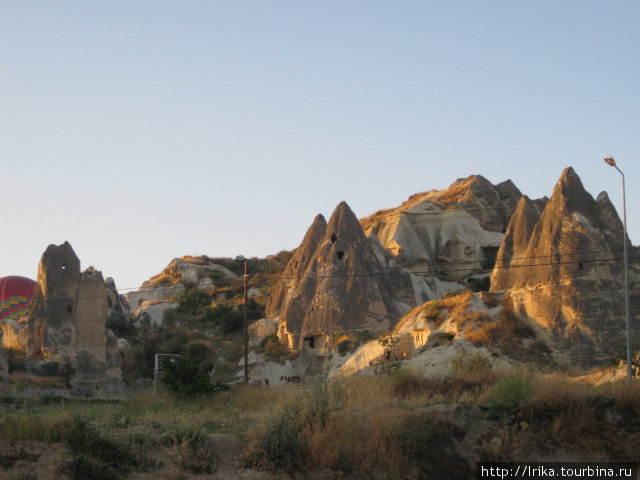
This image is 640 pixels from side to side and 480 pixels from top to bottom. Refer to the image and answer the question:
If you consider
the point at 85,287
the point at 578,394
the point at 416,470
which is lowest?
the point at 416,470

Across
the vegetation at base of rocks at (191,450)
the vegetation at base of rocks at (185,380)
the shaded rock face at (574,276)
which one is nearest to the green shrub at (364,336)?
the shaded rock face at (574,276)

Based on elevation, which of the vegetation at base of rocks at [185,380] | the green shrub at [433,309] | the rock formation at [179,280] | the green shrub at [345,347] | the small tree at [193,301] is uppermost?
the rock formation at [179,280]

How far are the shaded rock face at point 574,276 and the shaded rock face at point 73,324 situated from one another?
18.3 metres

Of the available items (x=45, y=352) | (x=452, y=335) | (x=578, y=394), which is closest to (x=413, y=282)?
(x=452, y=335)

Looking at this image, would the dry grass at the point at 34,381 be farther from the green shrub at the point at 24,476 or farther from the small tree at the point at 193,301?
the small tree at the point at 193,301

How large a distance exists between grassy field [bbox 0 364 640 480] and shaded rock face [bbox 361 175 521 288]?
34.6 metres

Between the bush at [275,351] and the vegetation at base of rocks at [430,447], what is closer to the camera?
the vegetation at base of rocks at [430,447]

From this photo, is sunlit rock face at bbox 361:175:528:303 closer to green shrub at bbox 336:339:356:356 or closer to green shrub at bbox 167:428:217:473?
green shrub at bbox 336:339:356:356

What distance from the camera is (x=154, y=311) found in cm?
5812

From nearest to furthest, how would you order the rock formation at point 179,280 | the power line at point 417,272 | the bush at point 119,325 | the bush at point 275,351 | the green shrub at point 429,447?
1. the green shrub at point 429,447
2. the power line at point 417,272
3. the bush at point 275,351
4. the bush at point 119,325
5. the rock formation at point 179,280

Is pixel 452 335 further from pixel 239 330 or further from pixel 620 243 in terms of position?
pixel 239 330

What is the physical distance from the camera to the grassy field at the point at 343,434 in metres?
14.2

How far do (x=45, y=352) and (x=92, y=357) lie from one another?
2.05 metres

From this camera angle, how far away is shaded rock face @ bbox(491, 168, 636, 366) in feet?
94.7
